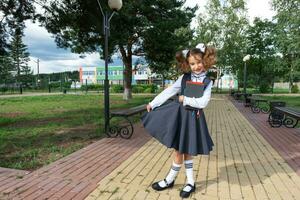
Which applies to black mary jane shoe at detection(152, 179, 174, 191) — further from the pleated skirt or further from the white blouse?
the white blouse

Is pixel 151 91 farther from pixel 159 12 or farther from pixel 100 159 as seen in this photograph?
pixel 100 159

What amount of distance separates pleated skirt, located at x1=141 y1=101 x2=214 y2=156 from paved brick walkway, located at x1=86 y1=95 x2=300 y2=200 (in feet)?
2.02

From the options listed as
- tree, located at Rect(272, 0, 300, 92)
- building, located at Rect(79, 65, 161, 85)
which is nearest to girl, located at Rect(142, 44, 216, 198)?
tree, located at Rect(272, 0, 300, 92)

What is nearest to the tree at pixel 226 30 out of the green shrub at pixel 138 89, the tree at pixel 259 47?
the tree at pixel 259 47

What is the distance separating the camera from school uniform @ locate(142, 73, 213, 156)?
12.0 ft

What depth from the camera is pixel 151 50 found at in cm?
2120

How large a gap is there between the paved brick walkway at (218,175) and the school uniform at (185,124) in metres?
Answer: 0.64

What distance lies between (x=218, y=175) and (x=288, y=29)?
17.4m

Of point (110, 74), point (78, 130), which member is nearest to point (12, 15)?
point (78, 130)

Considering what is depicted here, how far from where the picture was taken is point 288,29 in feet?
63.7

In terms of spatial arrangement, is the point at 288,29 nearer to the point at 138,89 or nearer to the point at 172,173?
the point at 172,173

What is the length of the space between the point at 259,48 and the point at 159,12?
2353cm

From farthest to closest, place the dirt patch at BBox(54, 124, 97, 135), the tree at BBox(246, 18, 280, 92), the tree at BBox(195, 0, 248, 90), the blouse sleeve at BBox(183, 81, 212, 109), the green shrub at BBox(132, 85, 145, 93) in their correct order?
the green shrub at BBox(132, 85, 145, 93)
the tree at BBox(246, 18, 280, 92)
the tree at BBox(195, 0, 248, 90)
the dirt patch at BBox(54, 124, 97, 135)
the blouse sleeve at BBox(183, 81, 212, 109)

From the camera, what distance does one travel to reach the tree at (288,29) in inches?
732
